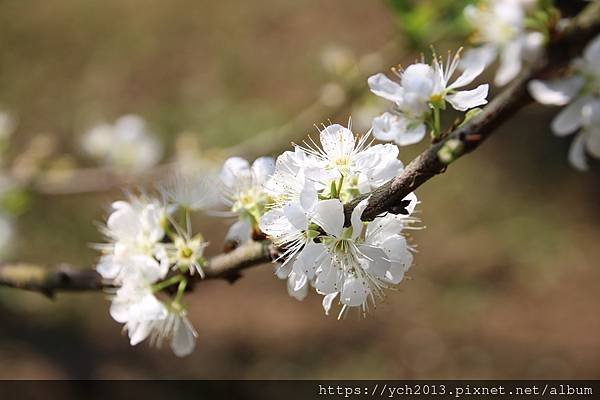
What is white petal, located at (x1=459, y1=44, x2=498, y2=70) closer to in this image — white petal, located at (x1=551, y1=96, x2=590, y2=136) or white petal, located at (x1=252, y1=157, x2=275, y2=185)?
white petal, located at (x1=551, y1=96, x2=590, y2=136)

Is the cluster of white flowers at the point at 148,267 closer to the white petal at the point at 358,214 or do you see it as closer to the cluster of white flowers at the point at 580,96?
the white petal at the point at 358,214

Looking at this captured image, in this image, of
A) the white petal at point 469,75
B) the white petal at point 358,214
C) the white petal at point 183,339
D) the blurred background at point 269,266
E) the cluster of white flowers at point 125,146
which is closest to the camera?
the white petal at point 358,214

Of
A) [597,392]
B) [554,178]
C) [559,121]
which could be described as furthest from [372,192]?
[554,178]

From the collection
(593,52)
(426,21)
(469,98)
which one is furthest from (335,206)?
(426,21)

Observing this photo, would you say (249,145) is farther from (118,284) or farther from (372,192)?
(372,192)

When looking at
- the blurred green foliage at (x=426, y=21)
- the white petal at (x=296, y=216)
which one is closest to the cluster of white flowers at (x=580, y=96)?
the white petal at (x=296, y=216)

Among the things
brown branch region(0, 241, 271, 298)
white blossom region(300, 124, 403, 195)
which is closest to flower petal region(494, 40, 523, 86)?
white blossom region(300, 124, 403, 195)

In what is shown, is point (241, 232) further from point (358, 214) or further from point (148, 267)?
point (358, 214)
